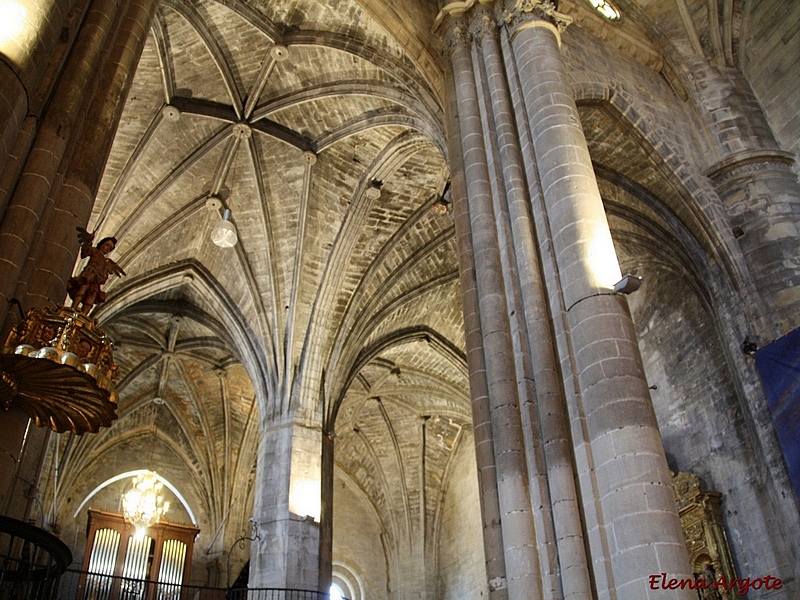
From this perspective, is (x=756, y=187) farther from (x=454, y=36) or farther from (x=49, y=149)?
(x=49, y=149)

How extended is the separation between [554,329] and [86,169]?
4285 mm

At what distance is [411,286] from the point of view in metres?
17.1

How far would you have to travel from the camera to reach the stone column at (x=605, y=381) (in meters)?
5.18

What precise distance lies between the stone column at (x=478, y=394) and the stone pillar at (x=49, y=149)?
12.9 ft

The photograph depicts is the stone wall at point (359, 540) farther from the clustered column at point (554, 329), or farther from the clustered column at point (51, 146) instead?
the clustered column at point (554, 329)

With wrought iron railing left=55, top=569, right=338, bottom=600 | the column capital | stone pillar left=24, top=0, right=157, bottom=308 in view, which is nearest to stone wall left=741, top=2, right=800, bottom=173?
the column capital

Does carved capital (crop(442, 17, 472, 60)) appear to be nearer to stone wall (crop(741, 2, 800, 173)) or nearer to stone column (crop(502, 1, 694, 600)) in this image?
stone column (crop(502, 1, 694, 600))

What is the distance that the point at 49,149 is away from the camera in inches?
236

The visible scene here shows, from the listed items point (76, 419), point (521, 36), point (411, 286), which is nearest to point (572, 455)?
point (76, 419)

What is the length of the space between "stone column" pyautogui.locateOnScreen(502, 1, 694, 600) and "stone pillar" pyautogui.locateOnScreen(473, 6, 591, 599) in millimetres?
224

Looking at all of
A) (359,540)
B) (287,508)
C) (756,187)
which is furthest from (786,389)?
(359,540)

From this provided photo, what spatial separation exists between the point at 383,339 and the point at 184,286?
466 centimetres

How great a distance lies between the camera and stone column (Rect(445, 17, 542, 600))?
6137mm

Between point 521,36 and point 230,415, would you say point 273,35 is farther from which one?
point 230,415
